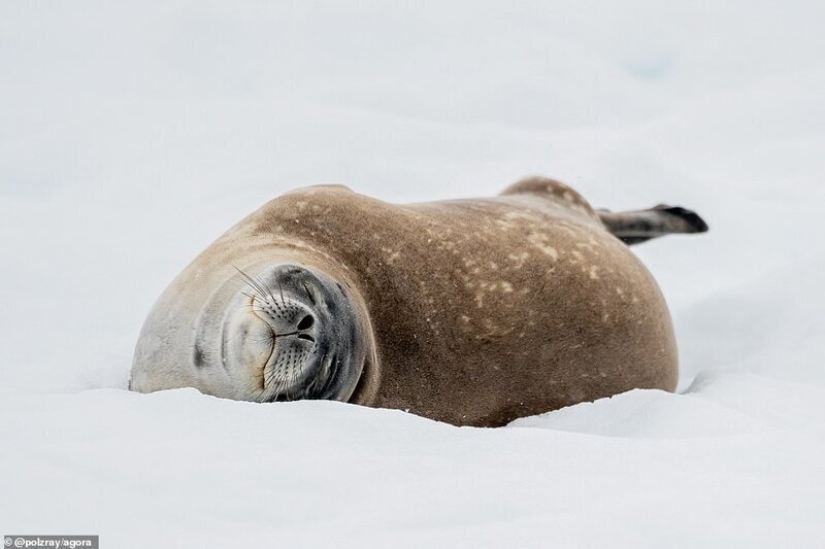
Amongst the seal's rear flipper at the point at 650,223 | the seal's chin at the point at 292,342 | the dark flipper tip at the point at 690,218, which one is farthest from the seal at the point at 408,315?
the dark flipper tip at the point at 690,218

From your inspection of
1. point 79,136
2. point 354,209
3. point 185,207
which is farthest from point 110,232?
point 354,209

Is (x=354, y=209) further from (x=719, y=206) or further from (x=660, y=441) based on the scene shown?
(x=719, y=206)

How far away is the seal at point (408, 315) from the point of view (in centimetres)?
282

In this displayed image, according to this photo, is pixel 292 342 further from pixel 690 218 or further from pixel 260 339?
pixel 690 218

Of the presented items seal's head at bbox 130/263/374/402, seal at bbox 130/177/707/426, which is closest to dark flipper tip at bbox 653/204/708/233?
seal at bbox 130/177/707/426

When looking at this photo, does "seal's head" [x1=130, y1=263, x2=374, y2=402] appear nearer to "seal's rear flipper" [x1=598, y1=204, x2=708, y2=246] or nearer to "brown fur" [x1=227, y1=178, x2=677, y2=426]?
"brown fur" [x1=227, y1=178, x2=677, y2=426]

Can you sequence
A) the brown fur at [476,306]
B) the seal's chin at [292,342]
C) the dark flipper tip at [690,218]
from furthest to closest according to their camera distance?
the dark flipper tip at [690,218] < the brown fur at [476,306] < the seal's chin at [292,342]

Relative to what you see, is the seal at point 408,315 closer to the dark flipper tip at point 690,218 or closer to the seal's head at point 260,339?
the seal's head at point 260,339

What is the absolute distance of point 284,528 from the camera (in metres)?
1.71

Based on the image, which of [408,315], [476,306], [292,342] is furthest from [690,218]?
[292,342]

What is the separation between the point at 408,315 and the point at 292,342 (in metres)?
0.63

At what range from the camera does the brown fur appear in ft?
10.7

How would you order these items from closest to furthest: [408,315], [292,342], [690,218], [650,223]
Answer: [292,342] < [408,315] < [650,223] < [690,218]

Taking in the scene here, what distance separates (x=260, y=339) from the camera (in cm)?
277
